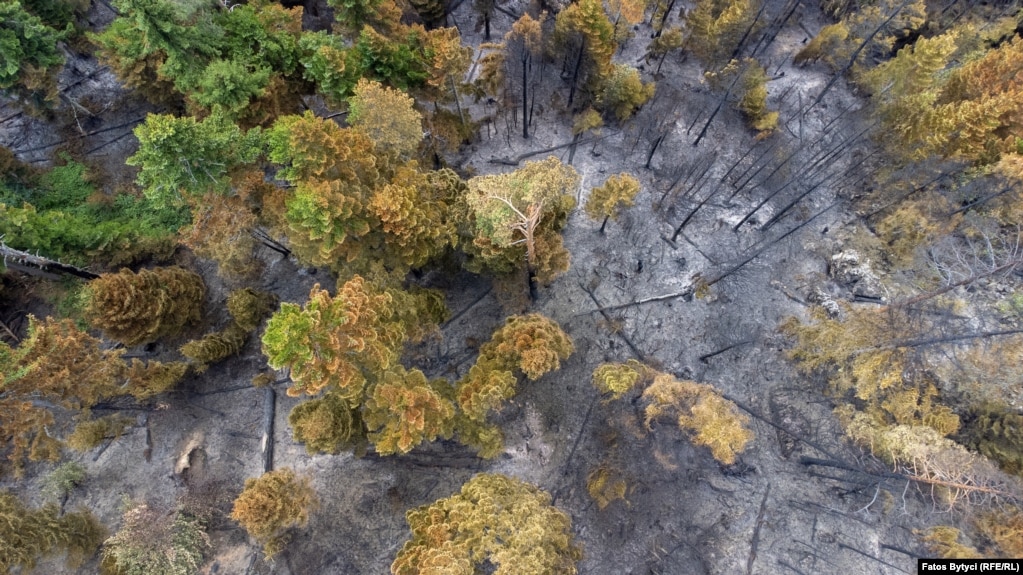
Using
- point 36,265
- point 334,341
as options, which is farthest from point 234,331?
point 334,341

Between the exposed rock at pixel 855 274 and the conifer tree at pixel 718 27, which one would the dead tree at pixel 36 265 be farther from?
the conifer tree at pixel 718 27

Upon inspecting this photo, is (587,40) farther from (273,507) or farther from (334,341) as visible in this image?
(273,507)

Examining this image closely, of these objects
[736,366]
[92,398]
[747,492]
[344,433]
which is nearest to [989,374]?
[736,366]

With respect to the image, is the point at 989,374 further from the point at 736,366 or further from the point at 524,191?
the point at 524,191

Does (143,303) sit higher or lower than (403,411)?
higher

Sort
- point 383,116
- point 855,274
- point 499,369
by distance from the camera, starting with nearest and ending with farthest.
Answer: point 499,369, point 383,116, point 855,274

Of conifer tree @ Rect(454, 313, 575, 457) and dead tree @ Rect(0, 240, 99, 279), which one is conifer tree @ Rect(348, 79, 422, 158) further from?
dead tree @ Rect(0, 240, 99, 279)
